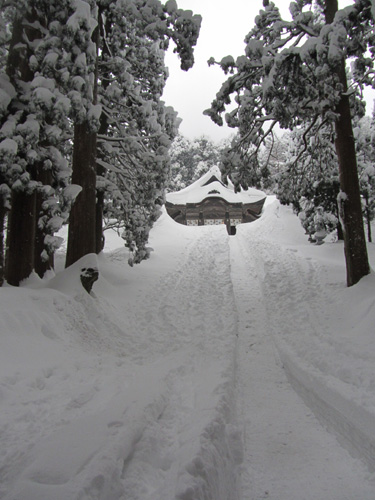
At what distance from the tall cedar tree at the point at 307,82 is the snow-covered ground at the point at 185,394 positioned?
6.40 ft

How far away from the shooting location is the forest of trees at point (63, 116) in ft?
18.6

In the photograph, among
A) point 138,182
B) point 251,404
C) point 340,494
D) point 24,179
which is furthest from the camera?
point 138,182

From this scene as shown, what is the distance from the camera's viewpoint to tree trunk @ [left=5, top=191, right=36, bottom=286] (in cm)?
663

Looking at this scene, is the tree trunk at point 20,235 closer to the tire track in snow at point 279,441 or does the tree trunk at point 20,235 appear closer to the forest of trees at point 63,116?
the forest of trees at point 63,116

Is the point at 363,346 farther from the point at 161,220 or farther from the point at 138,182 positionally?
the point at 161,220

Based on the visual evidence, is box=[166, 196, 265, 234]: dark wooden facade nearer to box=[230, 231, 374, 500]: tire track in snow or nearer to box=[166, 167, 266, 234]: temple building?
box=[166, 167, 266, 234]: temple building

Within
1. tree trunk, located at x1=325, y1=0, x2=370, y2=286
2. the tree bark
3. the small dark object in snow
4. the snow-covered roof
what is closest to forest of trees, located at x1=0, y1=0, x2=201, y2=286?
the tree bark

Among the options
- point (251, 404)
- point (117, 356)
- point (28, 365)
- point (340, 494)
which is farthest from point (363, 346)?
point (28, 365)

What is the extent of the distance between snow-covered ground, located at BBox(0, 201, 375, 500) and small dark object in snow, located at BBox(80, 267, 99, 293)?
0.16m

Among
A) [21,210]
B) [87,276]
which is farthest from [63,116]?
[87,276]

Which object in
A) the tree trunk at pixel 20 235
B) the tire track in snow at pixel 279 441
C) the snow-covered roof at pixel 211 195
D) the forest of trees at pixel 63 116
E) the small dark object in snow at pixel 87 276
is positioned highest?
the snow-covered roof at pixel 211 195

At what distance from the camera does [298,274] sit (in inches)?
428

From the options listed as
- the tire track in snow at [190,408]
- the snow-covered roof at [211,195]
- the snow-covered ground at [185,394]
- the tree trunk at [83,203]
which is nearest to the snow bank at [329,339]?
the snow-covered ground at [185,394]

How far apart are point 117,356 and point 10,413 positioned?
2.36 metres
